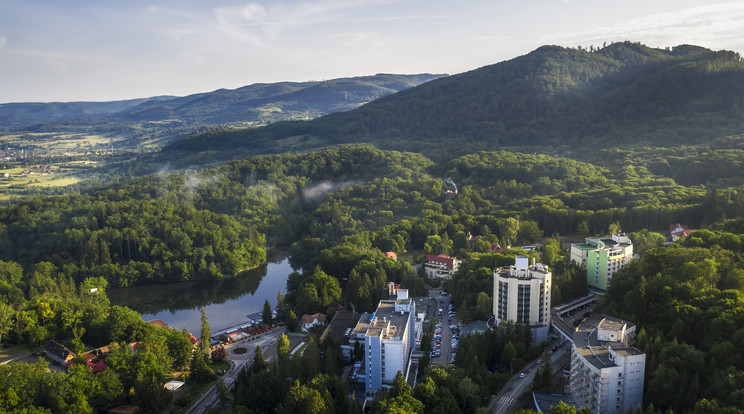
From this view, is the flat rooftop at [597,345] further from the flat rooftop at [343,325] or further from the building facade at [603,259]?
the flat rooftop at [343,325]

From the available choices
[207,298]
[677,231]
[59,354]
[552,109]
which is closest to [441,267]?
[677,231]

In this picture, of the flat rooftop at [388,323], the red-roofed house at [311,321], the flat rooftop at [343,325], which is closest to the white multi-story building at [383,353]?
the flat rooftop at [388,323]

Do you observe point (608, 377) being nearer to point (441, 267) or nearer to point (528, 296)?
point (528, 296)

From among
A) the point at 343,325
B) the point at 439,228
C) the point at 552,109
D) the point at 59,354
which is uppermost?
the point at 552,109

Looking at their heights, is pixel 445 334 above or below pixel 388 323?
below

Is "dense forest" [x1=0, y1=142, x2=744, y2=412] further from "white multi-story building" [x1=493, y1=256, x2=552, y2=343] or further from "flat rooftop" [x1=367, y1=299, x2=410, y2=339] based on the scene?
"flat rooftop" [x1=367, y1=299, x2=410, y2=339]

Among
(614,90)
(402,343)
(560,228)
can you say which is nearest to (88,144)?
(614,90)
